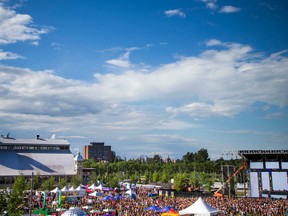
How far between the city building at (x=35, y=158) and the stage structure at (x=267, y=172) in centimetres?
4715

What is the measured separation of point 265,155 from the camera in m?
59.2

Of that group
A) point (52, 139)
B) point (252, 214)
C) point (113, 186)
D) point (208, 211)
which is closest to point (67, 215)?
point (208, 211)

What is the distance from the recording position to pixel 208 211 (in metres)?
24.8

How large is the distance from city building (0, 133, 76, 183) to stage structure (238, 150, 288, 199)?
47148 millimetres

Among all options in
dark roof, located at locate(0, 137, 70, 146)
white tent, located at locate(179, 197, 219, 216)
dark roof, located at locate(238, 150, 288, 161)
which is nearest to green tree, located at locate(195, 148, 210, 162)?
dark roof, located at locate(0, 137, 70, 146)

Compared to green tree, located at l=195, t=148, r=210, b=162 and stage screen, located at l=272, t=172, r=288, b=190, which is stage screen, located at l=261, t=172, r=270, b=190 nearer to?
stage screen, located at l=272, t=172, r=288, b=190

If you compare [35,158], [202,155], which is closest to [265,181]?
[35,158]

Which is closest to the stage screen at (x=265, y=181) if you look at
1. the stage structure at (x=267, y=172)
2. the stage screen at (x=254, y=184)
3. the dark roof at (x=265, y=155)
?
the stage structure at (x=267, y=172)

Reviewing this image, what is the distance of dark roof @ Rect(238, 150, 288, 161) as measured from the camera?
2247 inches

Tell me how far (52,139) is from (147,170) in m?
43.0

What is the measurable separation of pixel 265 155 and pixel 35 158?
195ft

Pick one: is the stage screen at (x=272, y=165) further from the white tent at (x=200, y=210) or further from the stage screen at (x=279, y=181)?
the white tent at (x=200, y=210)

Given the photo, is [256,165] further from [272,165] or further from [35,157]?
[35,157]

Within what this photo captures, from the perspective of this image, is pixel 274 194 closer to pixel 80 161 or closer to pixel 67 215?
pixel 67 215
